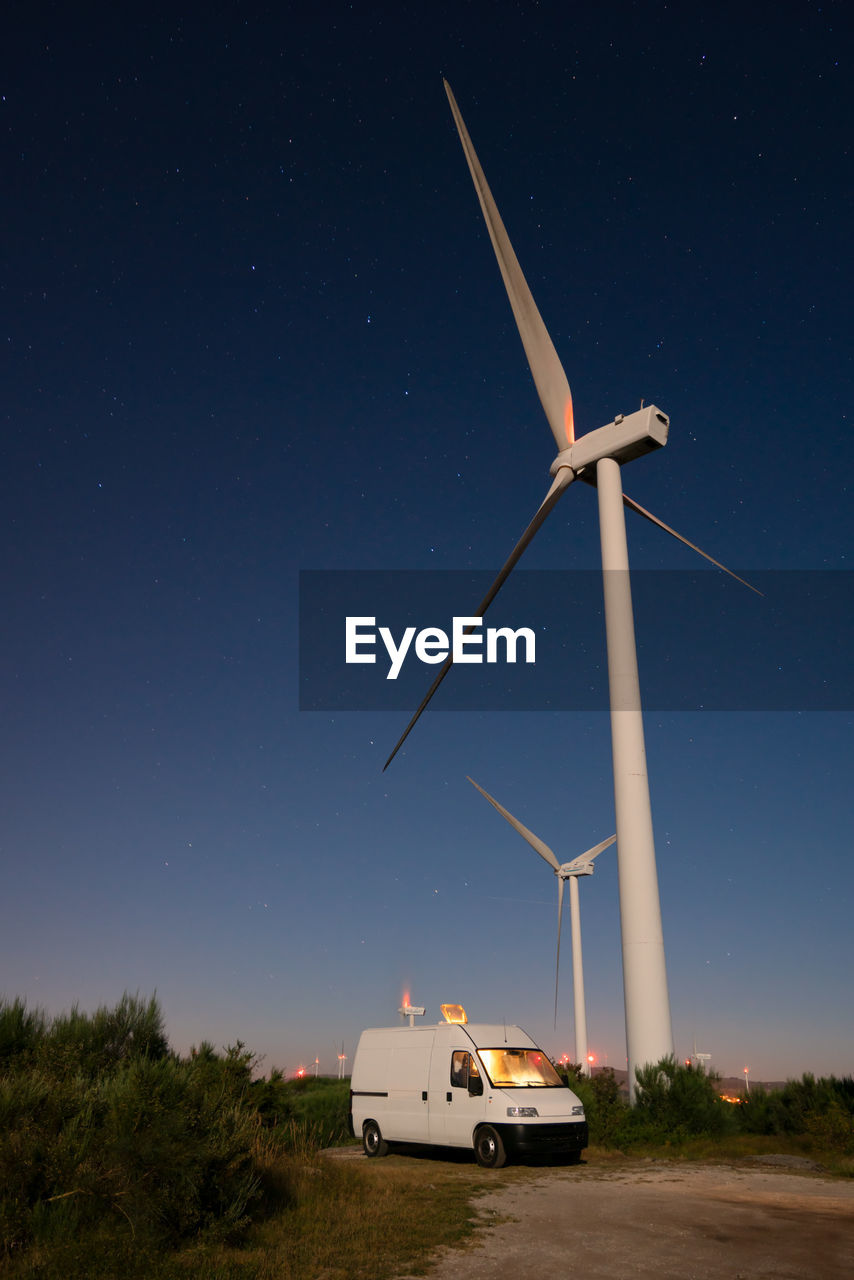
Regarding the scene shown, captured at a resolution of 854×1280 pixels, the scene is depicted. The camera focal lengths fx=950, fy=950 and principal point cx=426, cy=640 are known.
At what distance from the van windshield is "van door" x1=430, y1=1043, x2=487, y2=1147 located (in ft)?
0.97

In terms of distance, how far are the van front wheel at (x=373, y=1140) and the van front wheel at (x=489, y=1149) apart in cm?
331

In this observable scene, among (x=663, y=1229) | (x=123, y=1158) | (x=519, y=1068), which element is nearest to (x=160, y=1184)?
(x=123, y=1158)

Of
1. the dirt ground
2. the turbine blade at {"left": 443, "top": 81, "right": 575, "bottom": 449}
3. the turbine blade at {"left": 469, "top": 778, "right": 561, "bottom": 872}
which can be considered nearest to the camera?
the dirt ground

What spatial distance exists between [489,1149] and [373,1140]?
4143 millimetres

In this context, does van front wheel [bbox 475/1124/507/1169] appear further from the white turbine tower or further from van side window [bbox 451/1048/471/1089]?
the white turbine tower

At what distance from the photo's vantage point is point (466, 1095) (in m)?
18.1

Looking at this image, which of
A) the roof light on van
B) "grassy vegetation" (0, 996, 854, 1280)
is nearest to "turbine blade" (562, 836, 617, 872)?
the roof light on van

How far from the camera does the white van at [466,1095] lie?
1730 centimetres

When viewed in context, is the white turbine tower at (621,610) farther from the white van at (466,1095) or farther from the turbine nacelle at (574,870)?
the turbine nacelle at (574,870)

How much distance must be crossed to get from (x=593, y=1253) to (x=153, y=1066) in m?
5.22

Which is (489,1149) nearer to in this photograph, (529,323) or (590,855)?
(529,323)

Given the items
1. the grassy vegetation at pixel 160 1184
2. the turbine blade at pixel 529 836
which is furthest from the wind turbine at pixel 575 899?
the grassy vegetation at pixel 160 1184

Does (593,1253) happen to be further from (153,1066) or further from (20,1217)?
(20,1217)

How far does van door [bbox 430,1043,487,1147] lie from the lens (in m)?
17.9
